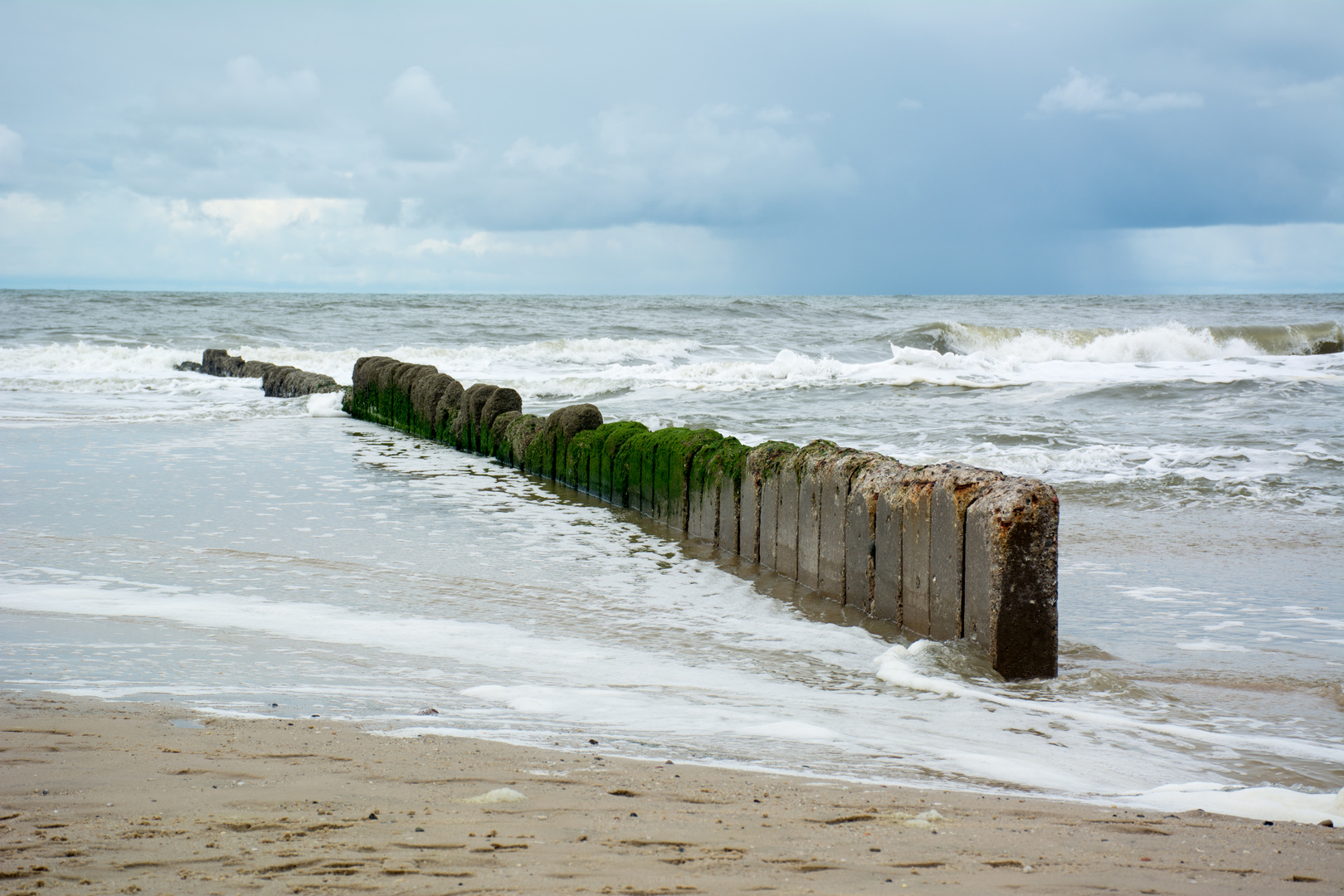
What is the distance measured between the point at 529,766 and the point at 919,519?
97.4 inches

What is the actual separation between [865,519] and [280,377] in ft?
47.7

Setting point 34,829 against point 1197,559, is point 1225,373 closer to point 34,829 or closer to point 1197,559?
point 1197,559

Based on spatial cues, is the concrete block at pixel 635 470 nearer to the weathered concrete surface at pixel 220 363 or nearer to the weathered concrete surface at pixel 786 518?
the weathered concrete surface at pixel 786 518

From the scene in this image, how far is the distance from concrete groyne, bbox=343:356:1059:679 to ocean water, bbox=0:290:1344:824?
7.0 inches

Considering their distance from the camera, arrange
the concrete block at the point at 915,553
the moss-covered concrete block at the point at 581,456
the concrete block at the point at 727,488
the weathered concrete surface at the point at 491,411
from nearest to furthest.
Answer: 1. the concrete block at the point at 915,553
2. the concrete block at the point at 727,488
3. the moss-covered concrete block at the point at 581,456
4. the weathered concrete surface at the point at 491,411

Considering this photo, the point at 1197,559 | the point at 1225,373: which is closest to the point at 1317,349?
the point at 1225,373

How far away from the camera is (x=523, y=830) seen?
2291 millimetres

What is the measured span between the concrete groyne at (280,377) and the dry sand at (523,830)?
14179 millimetres

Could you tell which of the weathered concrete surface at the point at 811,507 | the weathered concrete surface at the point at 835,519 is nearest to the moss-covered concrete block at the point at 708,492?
the weathered concrete surface at the point at 811,507

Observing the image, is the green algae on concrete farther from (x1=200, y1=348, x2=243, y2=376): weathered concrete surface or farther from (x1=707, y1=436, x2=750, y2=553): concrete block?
(x1=200, y1=348, x2=243, y2=376): weathered concrete surface

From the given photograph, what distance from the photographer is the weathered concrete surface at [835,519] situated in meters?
5.30

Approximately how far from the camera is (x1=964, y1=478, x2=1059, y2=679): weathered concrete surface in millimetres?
4113

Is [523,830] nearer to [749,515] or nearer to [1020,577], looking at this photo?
[1020,577]

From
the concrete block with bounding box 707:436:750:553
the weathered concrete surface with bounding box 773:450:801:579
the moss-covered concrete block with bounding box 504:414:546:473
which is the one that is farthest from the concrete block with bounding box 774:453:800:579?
the moss-covered concrete block with bounding box 504:414:546:473
